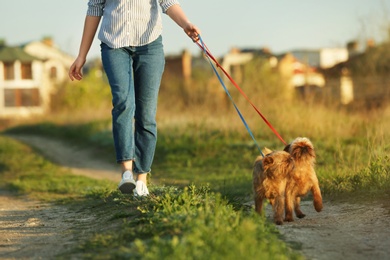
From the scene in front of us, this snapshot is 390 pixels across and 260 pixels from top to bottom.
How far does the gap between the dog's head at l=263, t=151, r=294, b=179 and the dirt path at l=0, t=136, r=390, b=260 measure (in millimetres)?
434

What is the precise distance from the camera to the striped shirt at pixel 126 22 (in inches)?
255

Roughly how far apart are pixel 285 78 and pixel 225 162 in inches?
728

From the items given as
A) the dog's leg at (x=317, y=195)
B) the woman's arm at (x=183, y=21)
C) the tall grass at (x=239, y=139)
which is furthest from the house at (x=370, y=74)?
the woman's arm at (x=183, y=21)

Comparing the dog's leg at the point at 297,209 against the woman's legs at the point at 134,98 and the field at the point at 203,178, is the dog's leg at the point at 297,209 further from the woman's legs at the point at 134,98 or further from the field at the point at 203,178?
the woman's legs at the point at 134,98

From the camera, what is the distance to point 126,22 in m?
6.52

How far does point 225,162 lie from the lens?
50.4 feet

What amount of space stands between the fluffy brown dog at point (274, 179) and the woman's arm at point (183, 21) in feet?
4.14

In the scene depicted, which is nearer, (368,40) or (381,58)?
(368,40)

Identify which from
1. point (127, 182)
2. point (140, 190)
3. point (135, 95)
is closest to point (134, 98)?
point (135, 95)

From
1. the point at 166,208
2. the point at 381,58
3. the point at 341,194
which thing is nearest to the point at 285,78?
the point at 381,58

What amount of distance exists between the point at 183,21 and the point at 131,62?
1.92 ft

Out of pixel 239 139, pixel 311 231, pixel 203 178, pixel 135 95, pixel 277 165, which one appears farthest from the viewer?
pixel 239 139

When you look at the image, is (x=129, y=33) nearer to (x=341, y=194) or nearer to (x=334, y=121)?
(x=341, y=194)

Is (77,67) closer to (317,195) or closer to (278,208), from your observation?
(278,208)
